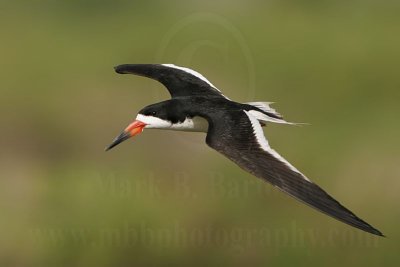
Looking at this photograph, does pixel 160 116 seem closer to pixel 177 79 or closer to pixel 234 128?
pixel 234 128

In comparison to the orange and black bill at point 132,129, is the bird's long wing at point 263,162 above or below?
below

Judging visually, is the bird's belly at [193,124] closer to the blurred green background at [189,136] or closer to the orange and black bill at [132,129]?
the orange and black bill at [132,129]

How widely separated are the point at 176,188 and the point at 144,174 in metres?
0.34

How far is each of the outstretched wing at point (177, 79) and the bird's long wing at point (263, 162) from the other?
2.36ft

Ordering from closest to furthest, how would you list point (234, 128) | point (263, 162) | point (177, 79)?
1. point (263, 162)
2. point (234, 128)
3. point (177, 79)

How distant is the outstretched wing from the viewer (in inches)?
286

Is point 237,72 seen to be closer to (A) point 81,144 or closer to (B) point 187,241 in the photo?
(A) point 81,144

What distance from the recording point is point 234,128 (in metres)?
6.40

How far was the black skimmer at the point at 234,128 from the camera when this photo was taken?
5828mm

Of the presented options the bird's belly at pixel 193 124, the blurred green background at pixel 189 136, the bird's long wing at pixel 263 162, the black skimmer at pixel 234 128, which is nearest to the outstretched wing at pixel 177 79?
the black skimmer at pixel 234 128

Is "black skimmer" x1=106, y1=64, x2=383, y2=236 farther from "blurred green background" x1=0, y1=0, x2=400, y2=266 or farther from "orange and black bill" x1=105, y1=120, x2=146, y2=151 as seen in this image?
"blurred green background" x1=0, y1=0, x2=400, y2=266

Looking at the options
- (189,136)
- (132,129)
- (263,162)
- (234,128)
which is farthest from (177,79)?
(189,136)

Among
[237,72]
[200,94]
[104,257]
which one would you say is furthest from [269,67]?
[200,94]

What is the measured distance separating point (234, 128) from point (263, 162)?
0.36m
